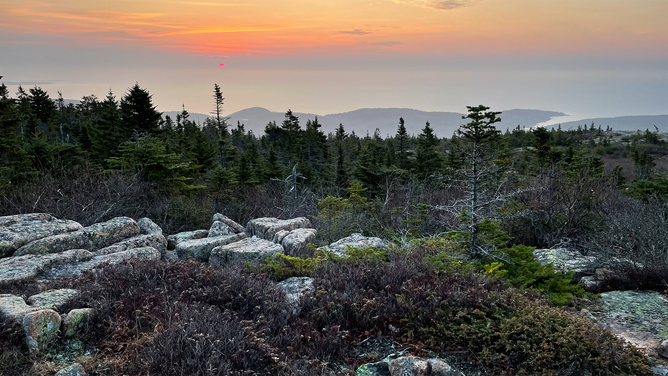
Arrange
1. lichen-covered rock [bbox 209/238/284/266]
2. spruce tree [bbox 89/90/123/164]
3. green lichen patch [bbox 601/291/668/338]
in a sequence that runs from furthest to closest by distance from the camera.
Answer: spruce tree [bbox 89/90/123/164] → lichen-covered rock [bbox 209/238/284/266] → green lichen patch [bbox 601/291/668/338]

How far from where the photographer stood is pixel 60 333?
4.13m

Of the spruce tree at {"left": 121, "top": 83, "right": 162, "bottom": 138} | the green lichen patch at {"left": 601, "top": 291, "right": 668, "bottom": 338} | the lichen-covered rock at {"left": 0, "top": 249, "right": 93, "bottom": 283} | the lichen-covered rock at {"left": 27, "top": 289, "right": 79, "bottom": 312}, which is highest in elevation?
the spruce tree at {"left": 121, "top": 83, "right": 162, "bottom": 138}

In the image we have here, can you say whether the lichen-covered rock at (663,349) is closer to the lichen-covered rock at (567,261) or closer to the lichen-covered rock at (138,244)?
the lichen-covered rock at (567,261)

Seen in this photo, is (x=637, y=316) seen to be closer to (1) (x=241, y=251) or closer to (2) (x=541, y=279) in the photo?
(2) (x=541, y=279)

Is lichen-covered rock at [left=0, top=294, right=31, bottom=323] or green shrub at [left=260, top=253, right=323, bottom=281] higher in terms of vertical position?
lichen-covered rock at [left=0, top=294, right=31, bottom=323]

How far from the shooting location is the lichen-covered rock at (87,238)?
7156 millimetres

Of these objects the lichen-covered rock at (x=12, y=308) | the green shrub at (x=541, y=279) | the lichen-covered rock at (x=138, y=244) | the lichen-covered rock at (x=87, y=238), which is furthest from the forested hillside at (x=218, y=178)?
the lichen-covered rock at (x=12, y=308)

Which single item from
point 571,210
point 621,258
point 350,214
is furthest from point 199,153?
point 621,258

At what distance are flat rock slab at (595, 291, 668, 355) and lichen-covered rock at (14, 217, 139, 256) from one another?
912 cm

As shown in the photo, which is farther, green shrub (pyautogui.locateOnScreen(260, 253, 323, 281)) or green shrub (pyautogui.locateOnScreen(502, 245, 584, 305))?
green shrub (pyautogui.locateOnScreen(260, 253, 323, 281))

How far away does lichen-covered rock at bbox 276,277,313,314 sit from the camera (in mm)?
5163

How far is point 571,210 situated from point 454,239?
21.4 feet

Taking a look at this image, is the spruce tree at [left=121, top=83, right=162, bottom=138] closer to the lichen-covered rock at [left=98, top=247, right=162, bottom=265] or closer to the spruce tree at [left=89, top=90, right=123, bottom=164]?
the spruce tree at [left=89, top=90, right=123, bottom=164]

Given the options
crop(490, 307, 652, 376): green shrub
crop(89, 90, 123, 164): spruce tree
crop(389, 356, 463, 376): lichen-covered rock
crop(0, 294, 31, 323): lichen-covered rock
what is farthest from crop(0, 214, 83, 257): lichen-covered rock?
crop(89, 90, 123, 164): spruce tree
